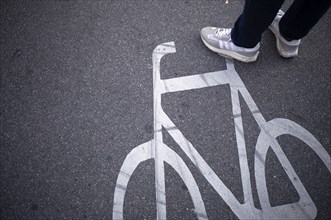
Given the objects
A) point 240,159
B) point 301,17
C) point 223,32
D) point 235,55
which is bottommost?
point 240,159

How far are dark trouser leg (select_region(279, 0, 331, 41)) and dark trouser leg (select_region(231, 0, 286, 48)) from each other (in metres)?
A: 0.39

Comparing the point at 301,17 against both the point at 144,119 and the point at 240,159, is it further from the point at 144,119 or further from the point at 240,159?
the point at 144,119

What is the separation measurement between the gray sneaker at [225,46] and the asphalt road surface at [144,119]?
3.5 inches

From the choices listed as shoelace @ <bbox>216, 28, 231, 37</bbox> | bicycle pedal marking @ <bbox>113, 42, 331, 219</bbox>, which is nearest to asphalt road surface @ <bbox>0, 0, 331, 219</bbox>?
bicycle pedal marking @ <bbox>113, 42, 331, 219</bbox>

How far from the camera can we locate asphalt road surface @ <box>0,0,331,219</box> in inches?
83.0

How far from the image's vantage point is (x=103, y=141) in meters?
2.29

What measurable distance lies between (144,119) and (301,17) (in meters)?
1.70

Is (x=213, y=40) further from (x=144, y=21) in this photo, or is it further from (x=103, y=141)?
(x=103, y=141)

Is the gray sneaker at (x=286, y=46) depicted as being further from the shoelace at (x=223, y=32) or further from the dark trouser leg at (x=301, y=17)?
the shoelace at (x=223, y=32)

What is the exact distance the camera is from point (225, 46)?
2.63 metres

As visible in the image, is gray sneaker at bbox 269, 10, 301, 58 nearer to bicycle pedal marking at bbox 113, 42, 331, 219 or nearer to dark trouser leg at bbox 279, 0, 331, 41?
dark trouser leg at bbox 279, 0, 331, 41

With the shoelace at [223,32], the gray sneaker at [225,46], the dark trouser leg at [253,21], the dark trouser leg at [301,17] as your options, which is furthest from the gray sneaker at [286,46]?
the shoelace at [223,32]

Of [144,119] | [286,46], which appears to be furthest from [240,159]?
[286,46]

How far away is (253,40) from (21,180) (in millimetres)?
2379
